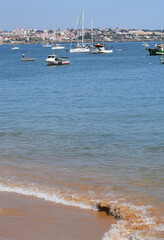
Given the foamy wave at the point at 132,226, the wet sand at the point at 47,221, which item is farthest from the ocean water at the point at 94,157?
the wet sand at the point at 47,221

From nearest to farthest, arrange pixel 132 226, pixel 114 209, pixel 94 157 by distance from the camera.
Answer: pixel 132 226
pixel 114 209
pixel 94 157

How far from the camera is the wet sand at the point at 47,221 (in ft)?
28.9

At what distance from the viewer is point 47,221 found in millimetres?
9469

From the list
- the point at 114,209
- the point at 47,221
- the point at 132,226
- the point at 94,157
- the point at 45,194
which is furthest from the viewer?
the point at 94,157

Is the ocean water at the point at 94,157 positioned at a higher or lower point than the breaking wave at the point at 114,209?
lower

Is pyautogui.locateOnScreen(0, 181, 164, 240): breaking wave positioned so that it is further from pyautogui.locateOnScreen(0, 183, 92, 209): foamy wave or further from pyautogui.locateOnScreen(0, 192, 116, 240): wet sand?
pyautogui.locateOnScreen(0, 192, 116, 240): wet sand

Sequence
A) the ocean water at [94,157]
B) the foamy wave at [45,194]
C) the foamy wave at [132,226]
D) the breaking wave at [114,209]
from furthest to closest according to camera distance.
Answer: the foamy wave at [45,194]
the ocean water at [94,157]
the breaking wave at [114,209]
the foamy wave at [132,226]

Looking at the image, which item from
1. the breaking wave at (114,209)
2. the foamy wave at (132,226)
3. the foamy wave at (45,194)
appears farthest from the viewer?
the foamy wave at (45,194)

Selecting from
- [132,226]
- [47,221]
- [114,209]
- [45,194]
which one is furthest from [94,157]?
[132,226]

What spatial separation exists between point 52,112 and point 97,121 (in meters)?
4.16

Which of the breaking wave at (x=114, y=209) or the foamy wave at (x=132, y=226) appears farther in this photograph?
the breaking wave at (x=114, y=209)

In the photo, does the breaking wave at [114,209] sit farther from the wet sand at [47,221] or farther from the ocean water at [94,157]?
the wet sand at [47,221]

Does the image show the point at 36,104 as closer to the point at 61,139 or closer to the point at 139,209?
the point at 61,139

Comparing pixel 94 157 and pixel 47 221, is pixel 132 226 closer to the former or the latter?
pixel 47 221
